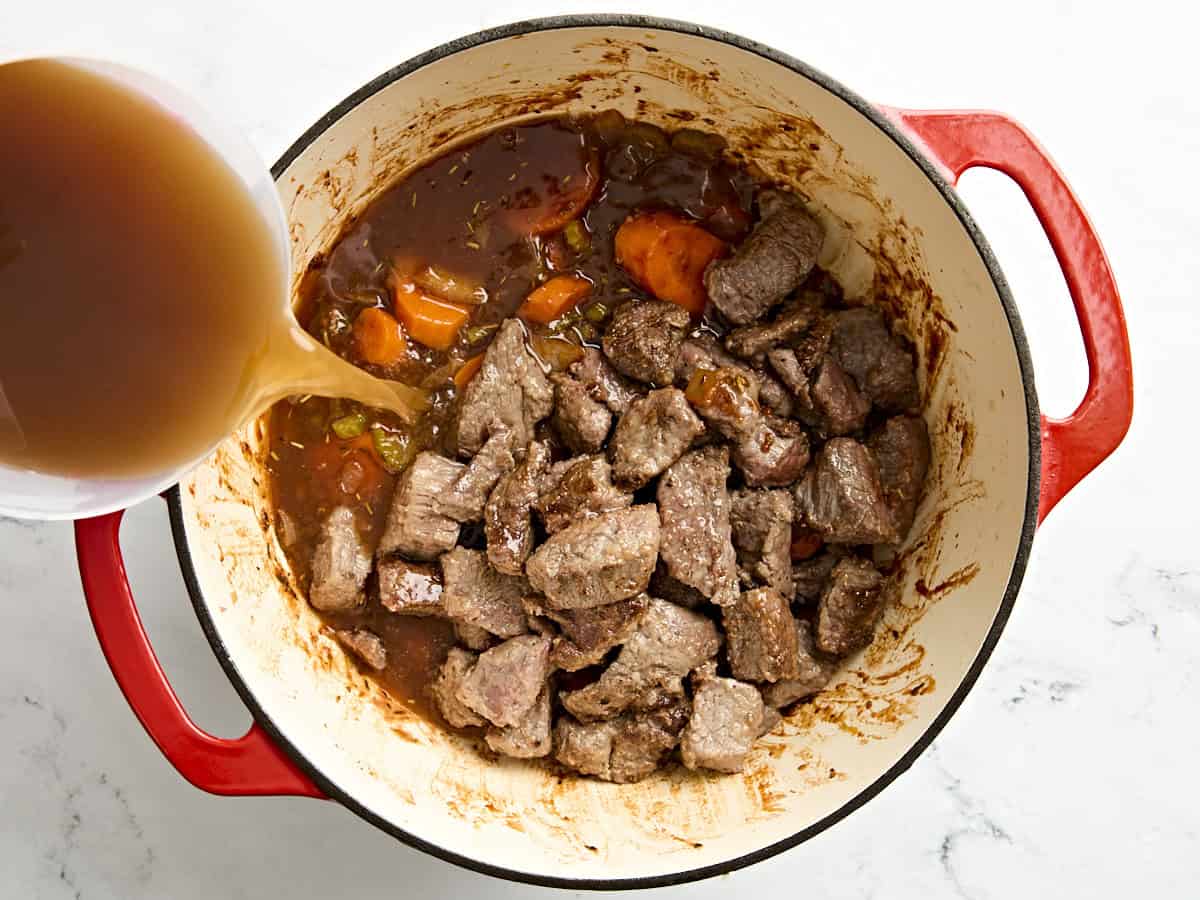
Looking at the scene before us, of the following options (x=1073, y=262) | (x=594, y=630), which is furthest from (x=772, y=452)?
(x=1073, y=262)

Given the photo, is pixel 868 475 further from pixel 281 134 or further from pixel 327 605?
pixel 281 134

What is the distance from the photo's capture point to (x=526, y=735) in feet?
9.13

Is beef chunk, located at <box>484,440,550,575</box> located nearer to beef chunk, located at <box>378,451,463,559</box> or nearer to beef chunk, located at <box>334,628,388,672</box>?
beef chunk, located at <box>378,451,463,559</box>

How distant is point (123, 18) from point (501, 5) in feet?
3.27

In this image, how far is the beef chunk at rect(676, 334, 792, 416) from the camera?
284 cm

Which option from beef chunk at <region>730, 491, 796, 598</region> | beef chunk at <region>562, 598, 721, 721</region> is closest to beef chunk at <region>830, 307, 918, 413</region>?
beef chunk at <region>730, 491, 796, 598</region>

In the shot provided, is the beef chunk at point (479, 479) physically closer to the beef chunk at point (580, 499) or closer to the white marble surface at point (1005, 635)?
the beef chunk at point (580, 499)

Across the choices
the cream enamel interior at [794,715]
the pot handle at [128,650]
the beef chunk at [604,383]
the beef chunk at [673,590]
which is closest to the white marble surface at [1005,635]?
the cream enamel interior at [794,715]

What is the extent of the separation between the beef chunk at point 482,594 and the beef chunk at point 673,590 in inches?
13.2

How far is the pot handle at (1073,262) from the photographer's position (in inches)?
89.7

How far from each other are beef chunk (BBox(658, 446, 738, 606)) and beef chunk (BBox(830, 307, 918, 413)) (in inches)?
16.2

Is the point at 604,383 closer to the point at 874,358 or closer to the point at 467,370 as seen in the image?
the point at 467,370

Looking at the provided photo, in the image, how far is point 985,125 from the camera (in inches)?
91.0

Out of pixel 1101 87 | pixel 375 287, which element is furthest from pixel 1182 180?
pixel 375 287
